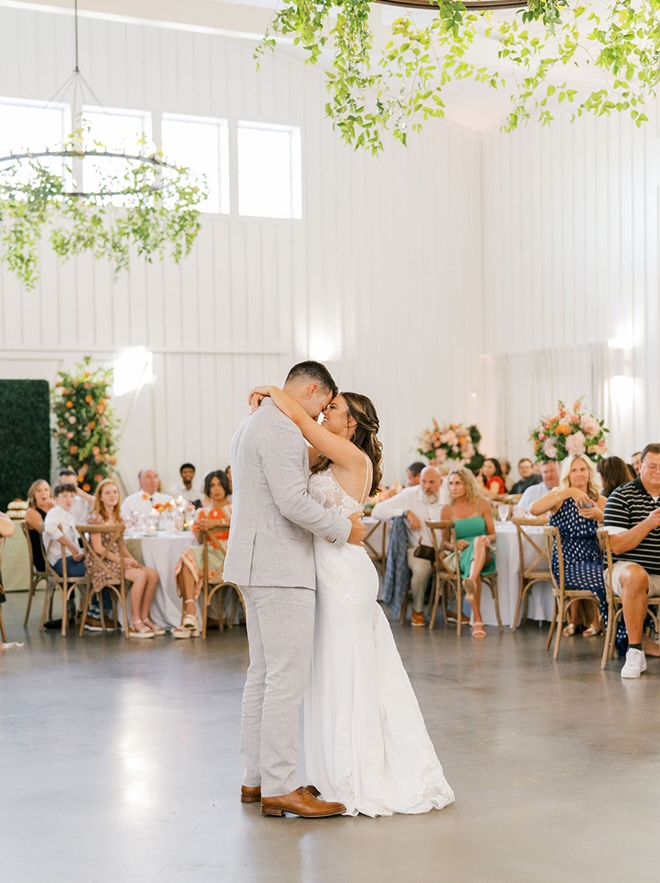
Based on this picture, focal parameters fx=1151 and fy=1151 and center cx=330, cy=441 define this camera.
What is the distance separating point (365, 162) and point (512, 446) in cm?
454

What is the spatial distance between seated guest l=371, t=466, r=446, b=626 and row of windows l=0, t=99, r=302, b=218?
6.53m

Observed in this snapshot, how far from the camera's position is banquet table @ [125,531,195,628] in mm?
9359

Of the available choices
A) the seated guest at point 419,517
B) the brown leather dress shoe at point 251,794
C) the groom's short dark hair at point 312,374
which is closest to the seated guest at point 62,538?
the seated guest at point 419,517

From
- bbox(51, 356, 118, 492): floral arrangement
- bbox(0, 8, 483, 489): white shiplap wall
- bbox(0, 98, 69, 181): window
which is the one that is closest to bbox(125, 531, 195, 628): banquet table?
bbox(51, 356, 118, 492): floral arrangement

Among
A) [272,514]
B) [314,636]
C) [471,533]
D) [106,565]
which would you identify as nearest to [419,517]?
[471,533]

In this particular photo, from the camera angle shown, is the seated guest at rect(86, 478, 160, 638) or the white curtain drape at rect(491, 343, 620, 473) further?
the white curtain drape at rect(491, 343, 620, 473)

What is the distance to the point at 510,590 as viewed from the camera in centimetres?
923

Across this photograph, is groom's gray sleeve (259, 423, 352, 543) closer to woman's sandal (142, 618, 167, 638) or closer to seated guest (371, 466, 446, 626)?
woman's sandal (142, 618, 167, 638)

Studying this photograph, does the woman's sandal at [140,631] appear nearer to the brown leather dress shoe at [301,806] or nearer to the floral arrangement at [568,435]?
the floral arrangement at [568,435]

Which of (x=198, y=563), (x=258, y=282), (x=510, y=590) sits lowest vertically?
(x=510, y=590)

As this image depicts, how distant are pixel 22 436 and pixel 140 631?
5.62m

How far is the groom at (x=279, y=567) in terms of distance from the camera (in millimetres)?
4277

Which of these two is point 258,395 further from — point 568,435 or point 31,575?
point 568,435

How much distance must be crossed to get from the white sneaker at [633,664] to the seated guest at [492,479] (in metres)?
7.60
